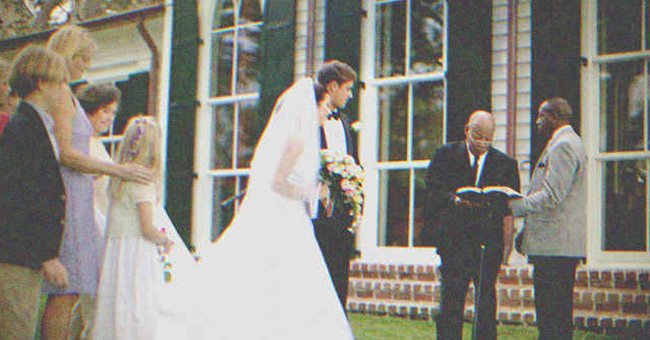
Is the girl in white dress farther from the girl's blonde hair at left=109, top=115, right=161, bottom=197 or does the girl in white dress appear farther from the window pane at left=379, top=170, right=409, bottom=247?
the window pane at left=379, top=170, right=409, bottom=247

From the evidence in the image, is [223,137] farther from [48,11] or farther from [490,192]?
[48,11]

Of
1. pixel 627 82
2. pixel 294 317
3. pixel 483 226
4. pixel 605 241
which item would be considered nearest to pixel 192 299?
pixel 294 317

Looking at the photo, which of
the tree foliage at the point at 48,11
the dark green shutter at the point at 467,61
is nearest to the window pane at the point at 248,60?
the dark green shutter at the point at 467,61

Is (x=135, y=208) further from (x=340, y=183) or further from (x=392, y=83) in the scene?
(x=392, y=83)

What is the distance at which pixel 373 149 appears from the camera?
8.41 metres

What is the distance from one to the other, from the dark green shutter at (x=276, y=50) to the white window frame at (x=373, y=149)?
2.99ft

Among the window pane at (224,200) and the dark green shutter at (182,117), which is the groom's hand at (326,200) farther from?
the dark green shutter at (182,117)

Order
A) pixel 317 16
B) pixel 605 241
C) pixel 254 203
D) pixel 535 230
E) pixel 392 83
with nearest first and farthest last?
pixel 254 203
pixel 535 230
pixel 605 241
pixel 392 83
pixel 317 16

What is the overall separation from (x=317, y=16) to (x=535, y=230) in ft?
14.5

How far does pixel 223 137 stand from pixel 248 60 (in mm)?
951

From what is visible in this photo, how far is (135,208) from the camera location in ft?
15.3

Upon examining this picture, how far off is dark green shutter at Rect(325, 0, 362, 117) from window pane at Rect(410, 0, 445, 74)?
56cm

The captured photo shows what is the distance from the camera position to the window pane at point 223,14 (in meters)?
10.1

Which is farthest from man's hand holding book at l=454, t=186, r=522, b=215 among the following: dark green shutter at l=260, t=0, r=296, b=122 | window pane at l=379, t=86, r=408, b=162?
dark green shutter at l=260, t=0, r=296, b=122
